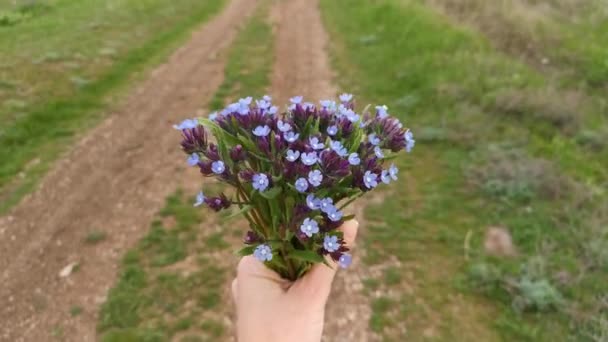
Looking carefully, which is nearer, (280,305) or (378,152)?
(378,152)

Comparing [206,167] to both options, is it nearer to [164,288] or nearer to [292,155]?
[292,155]

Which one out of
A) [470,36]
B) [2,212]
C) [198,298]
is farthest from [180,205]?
[470,36]

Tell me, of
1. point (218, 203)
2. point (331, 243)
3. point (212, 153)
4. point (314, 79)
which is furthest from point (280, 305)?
point (314, 79)

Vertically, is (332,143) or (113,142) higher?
(332,143)

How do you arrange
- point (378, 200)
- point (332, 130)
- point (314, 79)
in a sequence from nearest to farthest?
1. point (332, 130)
2. point (378, 200)
3. point (314, 79)

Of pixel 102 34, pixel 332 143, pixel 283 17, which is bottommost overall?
pixel 283 17

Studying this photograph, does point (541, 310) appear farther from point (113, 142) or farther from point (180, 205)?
point (113, 142)
